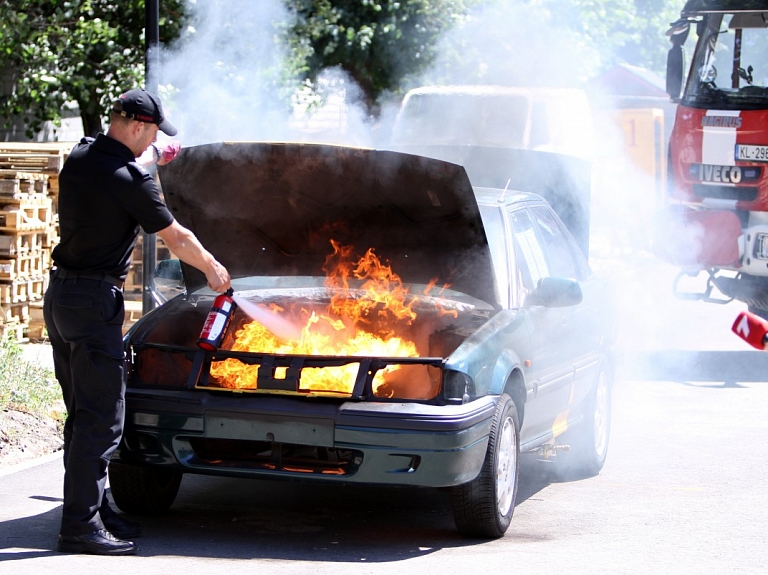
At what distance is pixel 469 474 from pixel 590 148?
10954 millimetres

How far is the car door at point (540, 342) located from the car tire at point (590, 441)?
1.68ft

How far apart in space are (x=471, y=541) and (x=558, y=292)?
4.48 feet

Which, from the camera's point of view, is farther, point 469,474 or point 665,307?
point 665,307

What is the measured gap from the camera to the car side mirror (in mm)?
6391

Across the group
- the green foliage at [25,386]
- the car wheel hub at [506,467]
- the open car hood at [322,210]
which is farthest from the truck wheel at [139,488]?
the green foliage at [25,386]

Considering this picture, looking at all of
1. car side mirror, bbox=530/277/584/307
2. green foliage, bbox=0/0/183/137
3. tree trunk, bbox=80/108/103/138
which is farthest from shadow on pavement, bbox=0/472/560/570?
tree trunk, bbox=80/108/103/138

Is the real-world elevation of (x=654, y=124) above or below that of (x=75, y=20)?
below

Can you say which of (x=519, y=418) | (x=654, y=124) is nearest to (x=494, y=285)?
(x=519, y=418)

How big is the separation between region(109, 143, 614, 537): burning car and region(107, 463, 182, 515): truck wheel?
0.01 meters

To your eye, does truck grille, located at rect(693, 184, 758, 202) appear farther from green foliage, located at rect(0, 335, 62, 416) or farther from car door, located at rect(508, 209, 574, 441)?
green foliage, located at rect(0, 335, 62, 416)

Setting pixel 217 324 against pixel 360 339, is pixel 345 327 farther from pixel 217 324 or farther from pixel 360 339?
pixel 217 324

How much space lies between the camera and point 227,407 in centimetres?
557

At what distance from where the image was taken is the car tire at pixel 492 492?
5672 mm

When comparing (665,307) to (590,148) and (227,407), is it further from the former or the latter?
(227,407)
